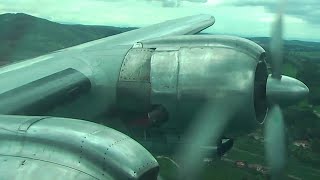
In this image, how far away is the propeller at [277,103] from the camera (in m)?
7.63

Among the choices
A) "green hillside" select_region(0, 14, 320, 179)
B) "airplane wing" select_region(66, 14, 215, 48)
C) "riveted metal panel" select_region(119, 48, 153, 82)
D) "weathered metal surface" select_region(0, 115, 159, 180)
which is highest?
"airplane wing" select_region(66, 14, 215, 48)

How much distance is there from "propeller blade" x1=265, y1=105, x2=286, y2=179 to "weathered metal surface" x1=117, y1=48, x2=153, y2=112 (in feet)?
6.89

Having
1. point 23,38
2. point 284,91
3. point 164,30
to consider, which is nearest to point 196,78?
point 284,91

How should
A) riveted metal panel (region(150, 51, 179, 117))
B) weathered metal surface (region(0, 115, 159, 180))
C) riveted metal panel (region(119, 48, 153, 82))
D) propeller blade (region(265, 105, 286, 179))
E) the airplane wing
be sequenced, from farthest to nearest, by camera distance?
1. the airplane wing
2. riveted metal panel (region(119, 48, 153, 82))
3. riveted metal panel (region(150, 51, 179, 117))
4. propeller blade (region(265, 105, 286, 179))
5. weathered metal surface (region(0, 115, 159, 180))

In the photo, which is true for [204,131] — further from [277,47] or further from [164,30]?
[164,30]

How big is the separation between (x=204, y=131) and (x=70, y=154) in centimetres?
360

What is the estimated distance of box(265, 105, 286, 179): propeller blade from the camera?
24.8 feet

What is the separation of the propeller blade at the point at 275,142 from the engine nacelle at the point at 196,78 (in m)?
0.21

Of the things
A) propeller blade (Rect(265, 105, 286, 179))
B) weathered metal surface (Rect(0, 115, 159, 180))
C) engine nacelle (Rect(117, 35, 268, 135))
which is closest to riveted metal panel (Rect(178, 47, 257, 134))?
engine nacelle (Rect(117, 35, 268, 135))

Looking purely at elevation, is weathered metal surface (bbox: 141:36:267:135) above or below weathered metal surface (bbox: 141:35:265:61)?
below

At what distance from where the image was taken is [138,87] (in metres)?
8.27

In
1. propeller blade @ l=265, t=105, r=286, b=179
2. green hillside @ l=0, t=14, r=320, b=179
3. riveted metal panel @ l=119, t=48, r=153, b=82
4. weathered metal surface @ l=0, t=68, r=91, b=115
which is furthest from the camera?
green hillside @ l=0, t=14, r=320, b=179

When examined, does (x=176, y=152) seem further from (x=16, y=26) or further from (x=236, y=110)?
(x=16, y=26)

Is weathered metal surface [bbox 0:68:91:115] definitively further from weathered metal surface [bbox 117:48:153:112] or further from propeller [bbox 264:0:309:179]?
propeller [bbox 264:0:309:179]
